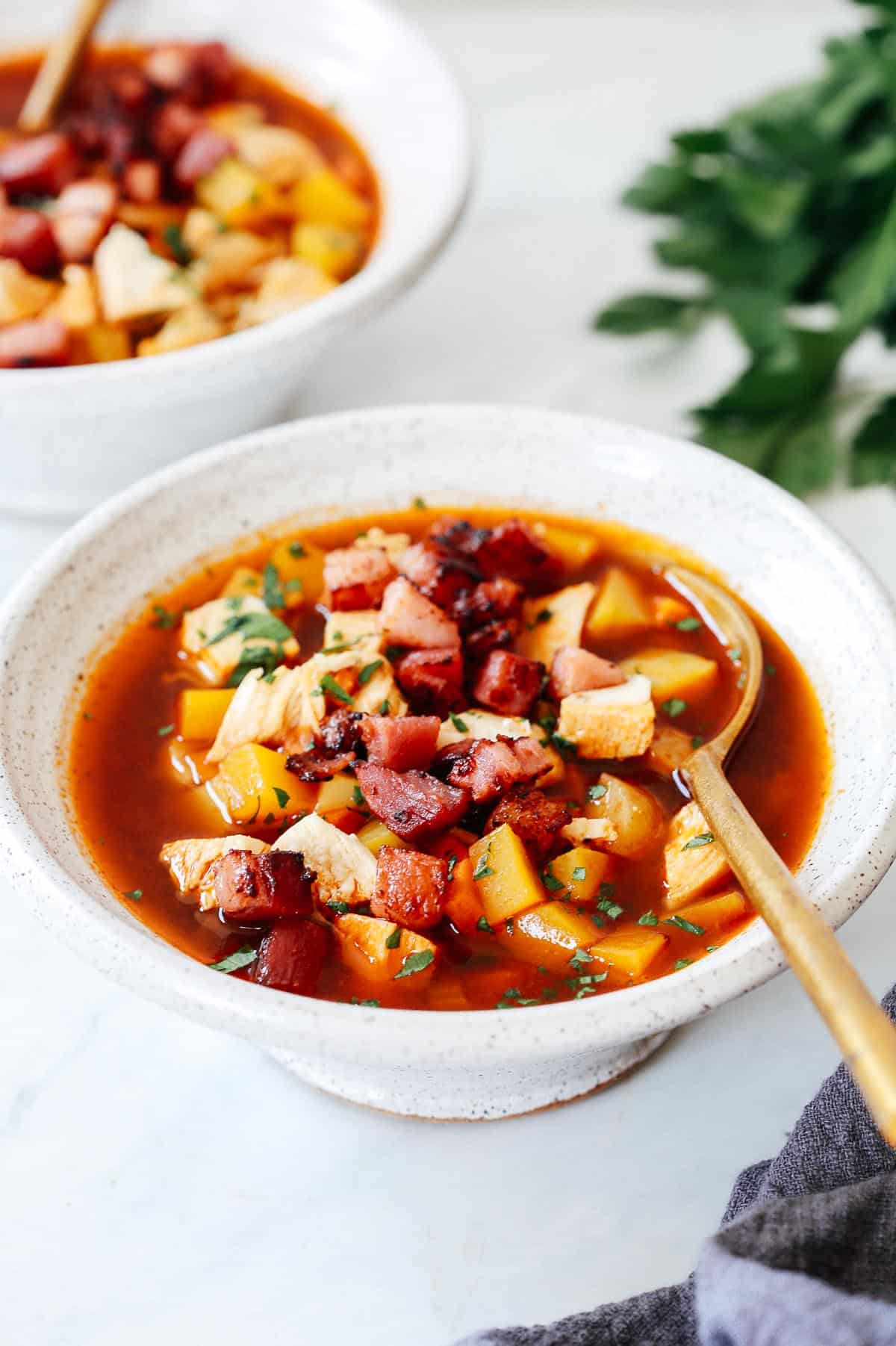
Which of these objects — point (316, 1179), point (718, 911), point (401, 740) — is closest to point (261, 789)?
point (401, 740)

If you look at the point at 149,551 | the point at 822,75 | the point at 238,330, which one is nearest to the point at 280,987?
the point at 149,551

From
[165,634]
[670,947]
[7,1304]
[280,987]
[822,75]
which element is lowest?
[7,1304]

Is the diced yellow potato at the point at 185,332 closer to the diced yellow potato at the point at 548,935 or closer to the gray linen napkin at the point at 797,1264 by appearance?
the diced yellow potato at the point at 548,935

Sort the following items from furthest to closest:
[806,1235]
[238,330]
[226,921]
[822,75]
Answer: [822,75], [238,330], [226,921], [806,1235]

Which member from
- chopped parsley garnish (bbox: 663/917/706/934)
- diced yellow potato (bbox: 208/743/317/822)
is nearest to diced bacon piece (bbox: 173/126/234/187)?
diced yellow potato (bbox: 208/743/317/822)

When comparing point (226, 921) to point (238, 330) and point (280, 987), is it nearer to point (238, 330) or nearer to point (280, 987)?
point (280, 987)

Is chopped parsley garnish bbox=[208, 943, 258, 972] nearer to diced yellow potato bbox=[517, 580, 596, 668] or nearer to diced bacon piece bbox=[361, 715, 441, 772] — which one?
diced bacon piece bbox=[361, 715, 441, 772]
